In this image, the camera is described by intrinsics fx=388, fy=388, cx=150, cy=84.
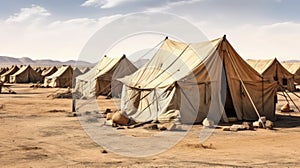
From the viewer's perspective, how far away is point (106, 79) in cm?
3238

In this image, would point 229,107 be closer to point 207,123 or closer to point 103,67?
point 207,123

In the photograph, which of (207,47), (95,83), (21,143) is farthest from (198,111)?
(95,83)

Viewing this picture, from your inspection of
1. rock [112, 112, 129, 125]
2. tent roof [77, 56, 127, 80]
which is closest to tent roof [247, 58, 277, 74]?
tent roof [77, 56, 127, 80]

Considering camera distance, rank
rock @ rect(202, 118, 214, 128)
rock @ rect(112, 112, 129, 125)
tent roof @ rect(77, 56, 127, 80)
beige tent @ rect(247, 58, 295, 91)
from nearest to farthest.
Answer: rock @ rect(202, 118, 214, 128)
rock @ rect(112, 112, 129, 125)
tent roof @ rect(77, 56, 127, 80)
beige tent @ rect(247, 58, 295, 91)

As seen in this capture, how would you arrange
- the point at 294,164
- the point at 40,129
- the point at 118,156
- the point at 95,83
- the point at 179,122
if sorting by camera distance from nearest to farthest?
the point at 294,164, the point at 118,156, the point at 40,129, the point at 179,122, the point at 95,83

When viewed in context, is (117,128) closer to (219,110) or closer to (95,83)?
(219,110)

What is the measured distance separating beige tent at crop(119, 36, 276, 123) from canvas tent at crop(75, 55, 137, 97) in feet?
40.5

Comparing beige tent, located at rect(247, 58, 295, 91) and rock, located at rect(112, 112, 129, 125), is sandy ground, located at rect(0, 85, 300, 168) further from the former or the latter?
beige tent, located at rect(247, 58, 295, 91)

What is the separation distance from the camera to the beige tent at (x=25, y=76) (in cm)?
6253

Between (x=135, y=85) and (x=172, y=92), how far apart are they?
10.7ft

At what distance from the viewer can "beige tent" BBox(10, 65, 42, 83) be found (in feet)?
205

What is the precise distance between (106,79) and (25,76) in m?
35.3

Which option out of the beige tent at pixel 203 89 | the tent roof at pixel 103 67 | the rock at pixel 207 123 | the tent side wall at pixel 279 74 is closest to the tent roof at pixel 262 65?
the tent side wall at pixel 279 74

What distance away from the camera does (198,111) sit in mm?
17281
